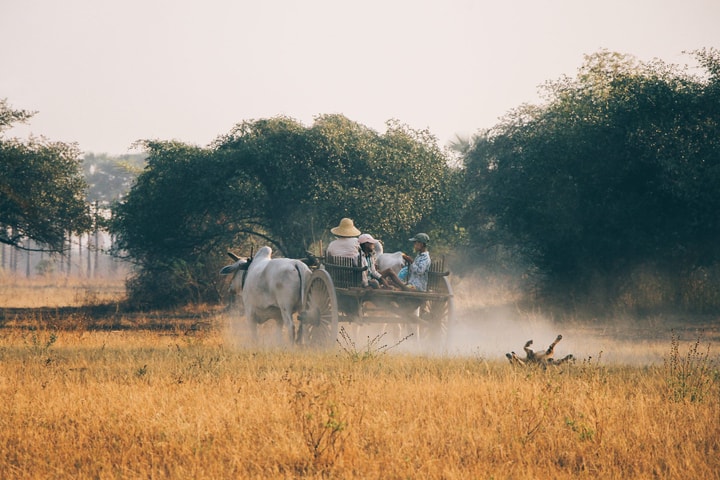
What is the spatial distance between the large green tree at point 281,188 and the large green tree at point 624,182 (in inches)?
140

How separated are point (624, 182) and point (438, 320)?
10.6 m

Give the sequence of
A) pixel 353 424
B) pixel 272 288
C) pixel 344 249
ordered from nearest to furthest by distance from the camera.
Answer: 1. pixel 353 424
2. pixel 344 249
3. pixel 272 288

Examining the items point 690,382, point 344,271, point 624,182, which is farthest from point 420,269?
point 624,182

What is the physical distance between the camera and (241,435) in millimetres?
6703

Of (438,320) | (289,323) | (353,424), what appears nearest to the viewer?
(353,424)

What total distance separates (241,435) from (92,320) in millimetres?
14217

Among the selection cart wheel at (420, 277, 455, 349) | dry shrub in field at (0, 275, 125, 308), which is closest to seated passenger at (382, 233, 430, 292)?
cart wheel at (420, 277, 455, 349)

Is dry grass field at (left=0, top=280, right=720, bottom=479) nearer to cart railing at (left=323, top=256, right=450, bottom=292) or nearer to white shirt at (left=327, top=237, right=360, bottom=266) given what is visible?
cart railing at (left=323, top=256, right=450, bottom=292)

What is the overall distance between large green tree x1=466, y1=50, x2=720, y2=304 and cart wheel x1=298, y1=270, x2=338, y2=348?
1125 cm

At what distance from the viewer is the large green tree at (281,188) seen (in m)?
23.6

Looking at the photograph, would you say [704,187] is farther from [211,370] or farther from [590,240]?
[211,370]

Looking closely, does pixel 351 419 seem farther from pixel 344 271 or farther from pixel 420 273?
pixel 420 273

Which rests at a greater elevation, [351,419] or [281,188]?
[281,188]

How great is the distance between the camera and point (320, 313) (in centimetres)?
1279
